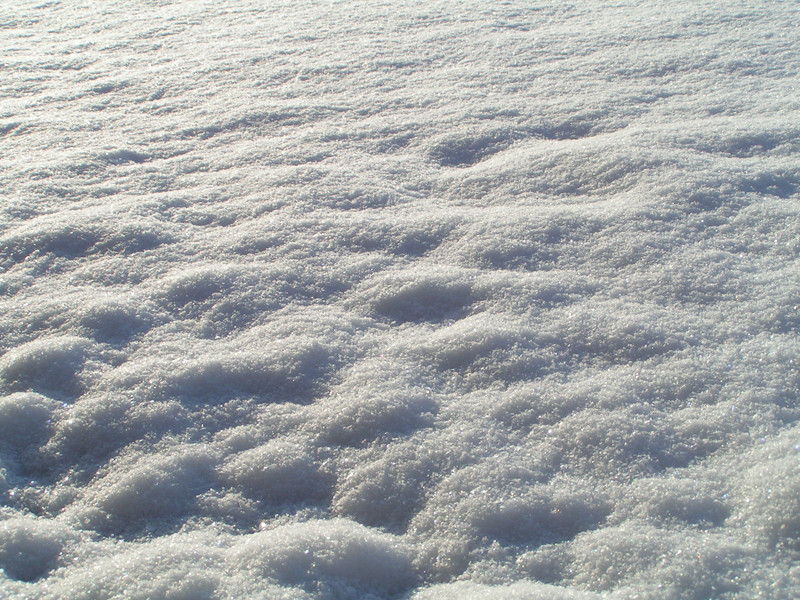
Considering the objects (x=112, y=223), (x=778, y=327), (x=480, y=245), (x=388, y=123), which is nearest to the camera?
(x=778, y=327)

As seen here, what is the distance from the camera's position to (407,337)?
1442mm

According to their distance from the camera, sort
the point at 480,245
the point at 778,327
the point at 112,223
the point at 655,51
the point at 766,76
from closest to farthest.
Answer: the point at 778,327
the point at 480,245
the point at 112,223
the point at 766,76
the point at 655,51

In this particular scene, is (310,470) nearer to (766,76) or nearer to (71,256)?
(71,256)

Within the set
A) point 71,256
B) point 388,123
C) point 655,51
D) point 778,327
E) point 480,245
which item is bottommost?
point 778,327

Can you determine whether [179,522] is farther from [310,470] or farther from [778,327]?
[778,327]

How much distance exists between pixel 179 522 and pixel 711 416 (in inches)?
38.7

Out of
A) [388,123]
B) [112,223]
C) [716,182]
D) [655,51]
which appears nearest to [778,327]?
[716,182]

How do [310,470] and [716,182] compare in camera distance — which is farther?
[716,182]

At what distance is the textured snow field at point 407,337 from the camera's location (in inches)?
38.4

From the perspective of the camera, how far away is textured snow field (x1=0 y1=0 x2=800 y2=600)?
98 centimetres

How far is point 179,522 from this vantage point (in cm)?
105

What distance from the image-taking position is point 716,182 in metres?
1.90

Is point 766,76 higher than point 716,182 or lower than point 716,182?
higher

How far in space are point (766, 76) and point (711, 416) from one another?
2186 millimetres
